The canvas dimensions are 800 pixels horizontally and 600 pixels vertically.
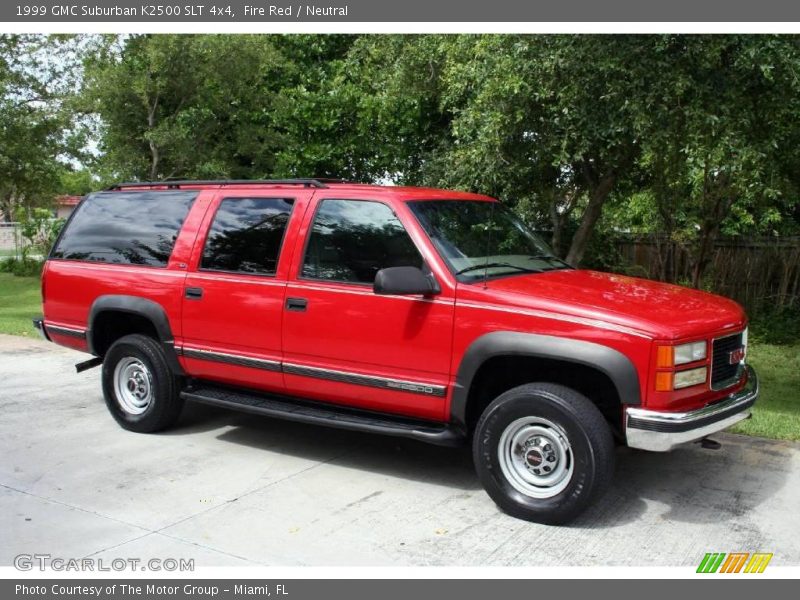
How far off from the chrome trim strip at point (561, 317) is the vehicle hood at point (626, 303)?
0.02 metres

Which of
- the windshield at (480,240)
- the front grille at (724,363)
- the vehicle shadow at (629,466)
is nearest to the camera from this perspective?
the front grille at (724,363)

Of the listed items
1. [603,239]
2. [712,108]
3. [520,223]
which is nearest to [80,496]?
[520,223]

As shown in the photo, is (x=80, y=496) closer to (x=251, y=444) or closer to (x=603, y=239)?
(x=251, y=444)

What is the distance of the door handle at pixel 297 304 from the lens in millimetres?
5859

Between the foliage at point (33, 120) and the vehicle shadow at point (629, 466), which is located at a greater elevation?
the foliage at point (33, 120)

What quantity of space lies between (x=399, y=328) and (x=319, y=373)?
0.75m

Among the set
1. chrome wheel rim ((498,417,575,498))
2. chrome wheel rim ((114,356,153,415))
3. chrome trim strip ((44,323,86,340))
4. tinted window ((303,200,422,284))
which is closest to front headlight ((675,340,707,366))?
chrome wheel rim ((498,417,575,498))

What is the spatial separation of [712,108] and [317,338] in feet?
13.1

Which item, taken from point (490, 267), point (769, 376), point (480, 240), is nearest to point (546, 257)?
point (480, 240)

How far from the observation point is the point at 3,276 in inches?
926

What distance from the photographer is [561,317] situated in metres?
4.95

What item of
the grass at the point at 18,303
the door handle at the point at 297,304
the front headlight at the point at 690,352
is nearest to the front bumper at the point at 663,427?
the front headlight at the point at 690,352

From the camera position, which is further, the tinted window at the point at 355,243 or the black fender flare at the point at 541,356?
the tinted window at the point at 355,243

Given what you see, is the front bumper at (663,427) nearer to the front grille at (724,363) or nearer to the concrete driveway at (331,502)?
the front grille at (724,363)
